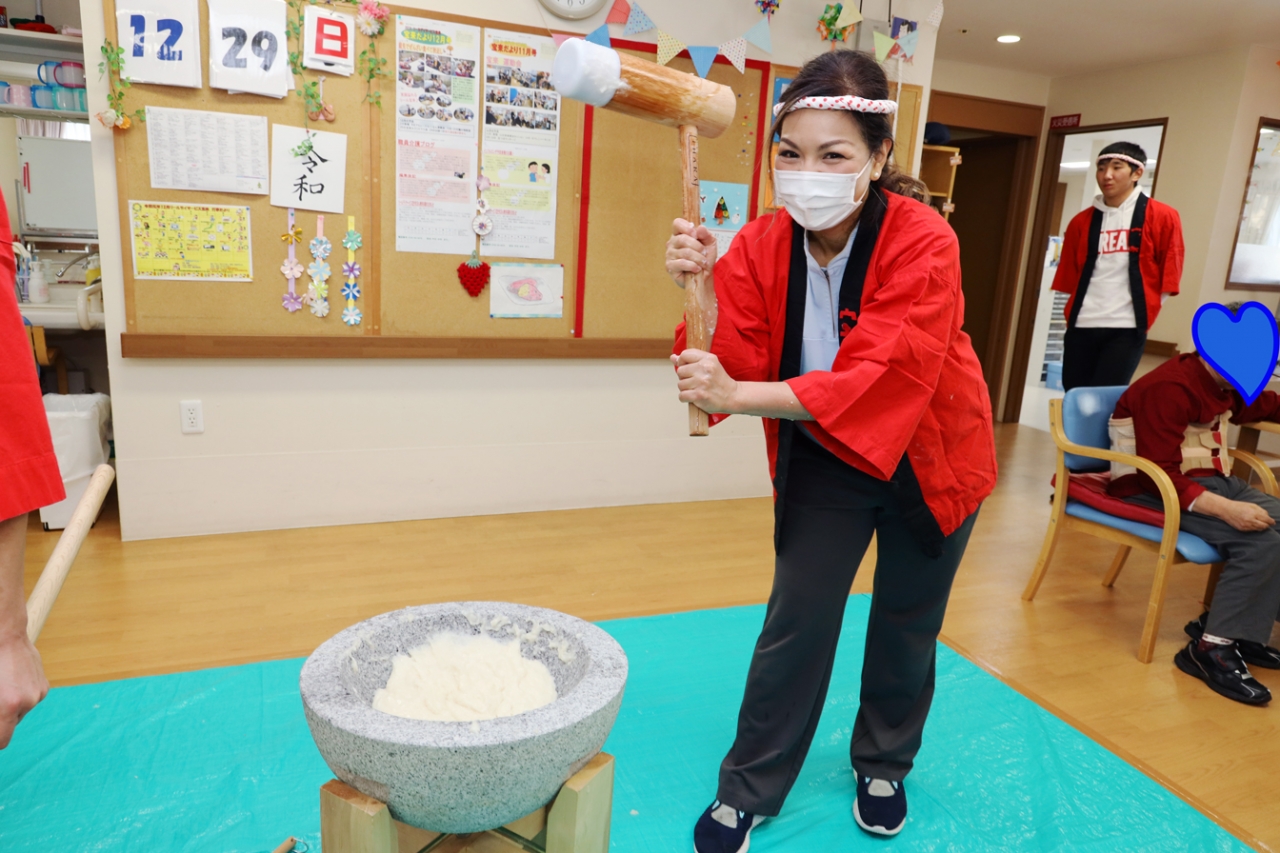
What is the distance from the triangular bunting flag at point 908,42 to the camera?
3596 mm

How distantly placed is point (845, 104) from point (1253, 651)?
230 centimetres

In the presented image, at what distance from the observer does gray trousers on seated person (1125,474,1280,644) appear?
7.63 ft

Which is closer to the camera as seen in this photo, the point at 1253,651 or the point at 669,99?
the point at 669,99

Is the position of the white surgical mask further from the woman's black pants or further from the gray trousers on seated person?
the gray trousers on seated person

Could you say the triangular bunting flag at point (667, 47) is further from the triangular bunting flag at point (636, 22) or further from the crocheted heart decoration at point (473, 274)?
the crocheted heart decoration at point (473, 274)

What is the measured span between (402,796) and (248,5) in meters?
2.73

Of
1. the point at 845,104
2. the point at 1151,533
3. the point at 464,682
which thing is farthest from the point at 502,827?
the point at 1151,533

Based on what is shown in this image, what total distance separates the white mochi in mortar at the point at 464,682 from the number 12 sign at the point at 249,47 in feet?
7.73

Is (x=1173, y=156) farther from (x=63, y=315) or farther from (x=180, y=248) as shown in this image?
(x=63, y=315)

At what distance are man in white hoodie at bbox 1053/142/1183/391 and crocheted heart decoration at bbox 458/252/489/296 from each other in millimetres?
2750

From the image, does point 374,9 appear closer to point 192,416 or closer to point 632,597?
point 192,416

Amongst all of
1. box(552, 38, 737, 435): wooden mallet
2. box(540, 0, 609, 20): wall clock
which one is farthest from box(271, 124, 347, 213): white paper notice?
box(552, 38, 737, 435): wooden mallet

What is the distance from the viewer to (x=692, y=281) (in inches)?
55.4

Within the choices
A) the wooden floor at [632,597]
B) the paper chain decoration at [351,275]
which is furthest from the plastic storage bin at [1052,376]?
the paper chain decoration at [351,275]
